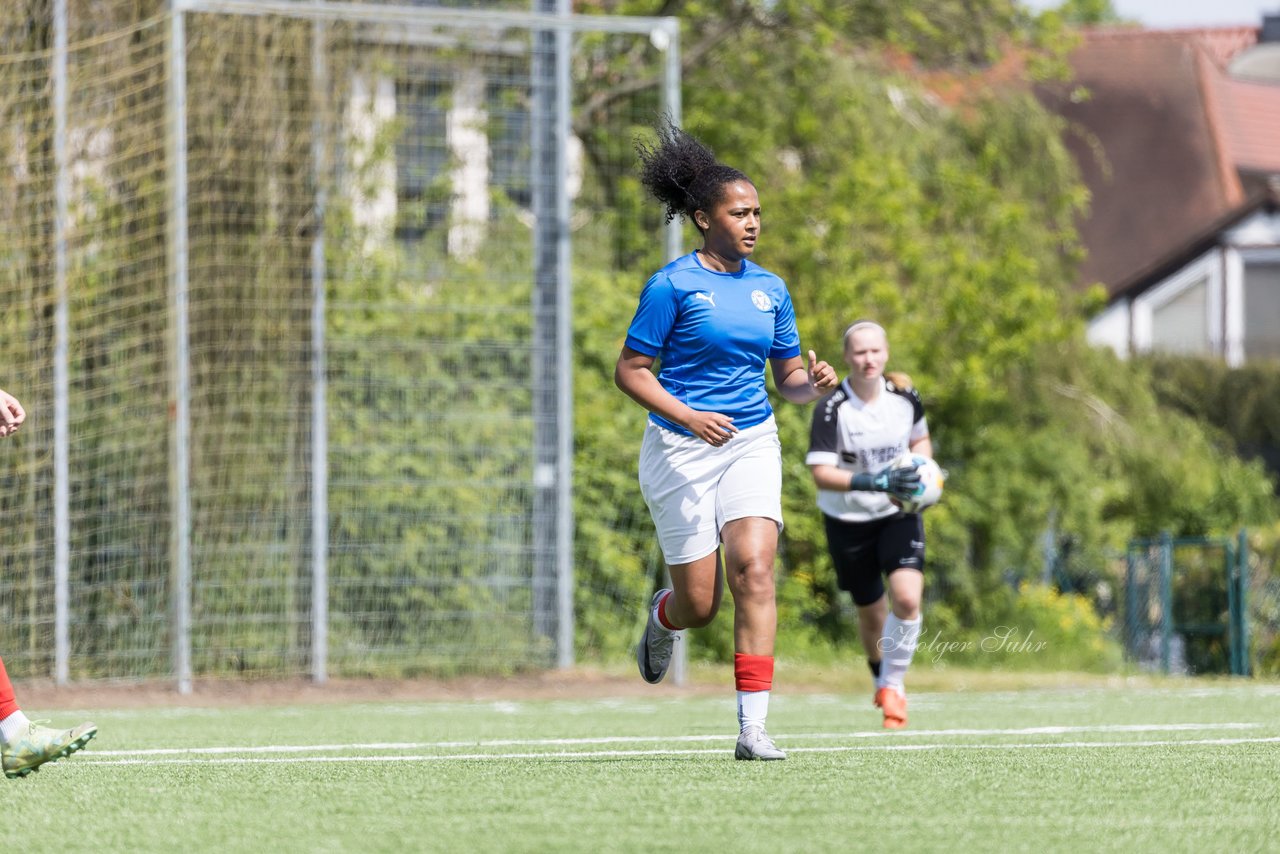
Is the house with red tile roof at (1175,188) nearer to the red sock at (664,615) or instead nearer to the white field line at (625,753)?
the white field line at (625,753)

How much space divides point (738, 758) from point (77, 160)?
8183mm

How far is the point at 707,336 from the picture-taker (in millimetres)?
6523

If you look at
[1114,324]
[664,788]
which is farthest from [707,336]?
[1114,324]

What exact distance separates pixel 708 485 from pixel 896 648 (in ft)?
9.02

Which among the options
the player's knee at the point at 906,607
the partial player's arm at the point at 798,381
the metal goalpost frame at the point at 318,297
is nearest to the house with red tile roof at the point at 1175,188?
the metal goalpost frame at the point at 318,297

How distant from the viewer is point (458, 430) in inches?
541

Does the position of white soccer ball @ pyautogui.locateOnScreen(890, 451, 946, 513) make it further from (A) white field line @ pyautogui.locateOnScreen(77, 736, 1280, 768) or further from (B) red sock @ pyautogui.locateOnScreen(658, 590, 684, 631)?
(B) red sock @ pyautogui.locateOnScreen(658, 590, 684, 631)

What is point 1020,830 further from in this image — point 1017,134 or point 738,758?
point 1017,134

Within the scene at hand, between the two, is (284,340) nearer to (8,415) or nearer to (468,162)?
(468,162)

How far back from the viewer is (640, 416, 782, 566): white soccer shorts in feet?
21.5

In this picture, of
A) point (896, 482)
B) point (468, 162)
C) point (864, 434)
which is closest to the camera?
point (896, 482)

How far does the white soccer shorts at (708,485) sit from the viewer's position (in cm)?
654

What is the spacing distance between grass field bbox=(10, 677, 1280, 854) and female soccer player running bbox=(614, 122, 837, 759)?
53cm

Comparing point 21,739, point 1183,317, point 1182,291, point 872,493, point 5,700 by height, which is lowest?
point 21,739
